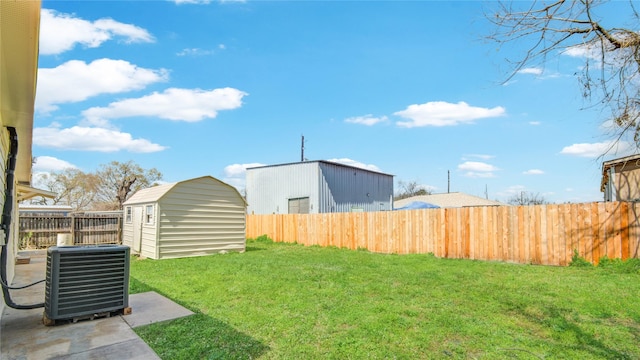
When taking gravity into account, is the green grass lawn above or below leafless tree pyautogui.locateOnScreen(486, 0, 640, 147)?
below

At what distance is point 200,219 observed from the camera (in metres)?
11.2

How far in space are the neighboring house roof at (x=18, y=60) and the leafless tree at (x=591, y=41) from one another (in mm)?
4069

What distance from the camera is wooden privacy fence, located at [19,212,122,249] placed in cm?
1279

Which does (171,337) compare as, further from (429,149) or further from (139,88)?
(429,149)

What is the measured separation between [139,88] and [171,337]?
10.3m

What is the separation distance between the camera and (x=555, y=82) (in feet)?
14.7

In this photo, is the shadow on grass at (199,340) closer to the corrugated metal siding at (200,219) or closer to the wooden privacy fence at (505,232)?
the corrugated metal siding at (200,219)

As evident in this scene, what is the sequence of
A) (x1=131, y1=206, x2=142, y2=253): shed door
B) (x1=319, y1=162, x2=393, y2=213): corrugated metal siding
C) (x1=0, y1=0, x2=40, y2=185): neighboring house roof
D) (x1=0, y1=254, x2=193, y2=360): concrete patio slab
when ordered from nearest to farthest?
(x1=0, y1=0, x2=40, y2=185): neighboring house roof → (x1=0, y1=254, x2=193, y2=360): concrete patio slab → (x1=131, y1=206, x2=142, y2=253): shed door → (x1=319, y1=162, x2=393, y2=213): corrugated metal siding

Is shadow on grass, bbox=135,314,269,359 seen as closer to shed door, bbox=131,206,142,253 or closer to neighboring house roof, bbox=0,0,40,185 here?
neighboring house roof, bbox=0,0,40,185

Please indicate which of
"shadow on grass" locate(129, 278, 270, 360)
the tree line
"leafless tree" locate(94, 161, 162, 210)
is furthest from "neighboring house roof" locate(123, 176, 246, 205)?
the tree line

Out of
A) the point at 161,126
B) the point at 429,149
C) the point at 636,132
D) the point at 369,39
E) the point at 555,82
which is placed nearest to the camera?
the point at 636,132

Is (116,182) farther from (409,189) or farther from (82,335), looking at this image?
(409,189)

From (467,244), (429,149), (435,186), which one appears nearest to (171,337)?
(467,244)

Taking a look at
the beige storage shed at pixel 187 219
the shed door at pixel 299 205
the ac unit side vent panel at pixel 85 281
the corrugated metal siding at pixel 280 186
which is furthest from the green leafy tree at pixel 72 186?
the ac unit side vent panel at pixel 85 281
